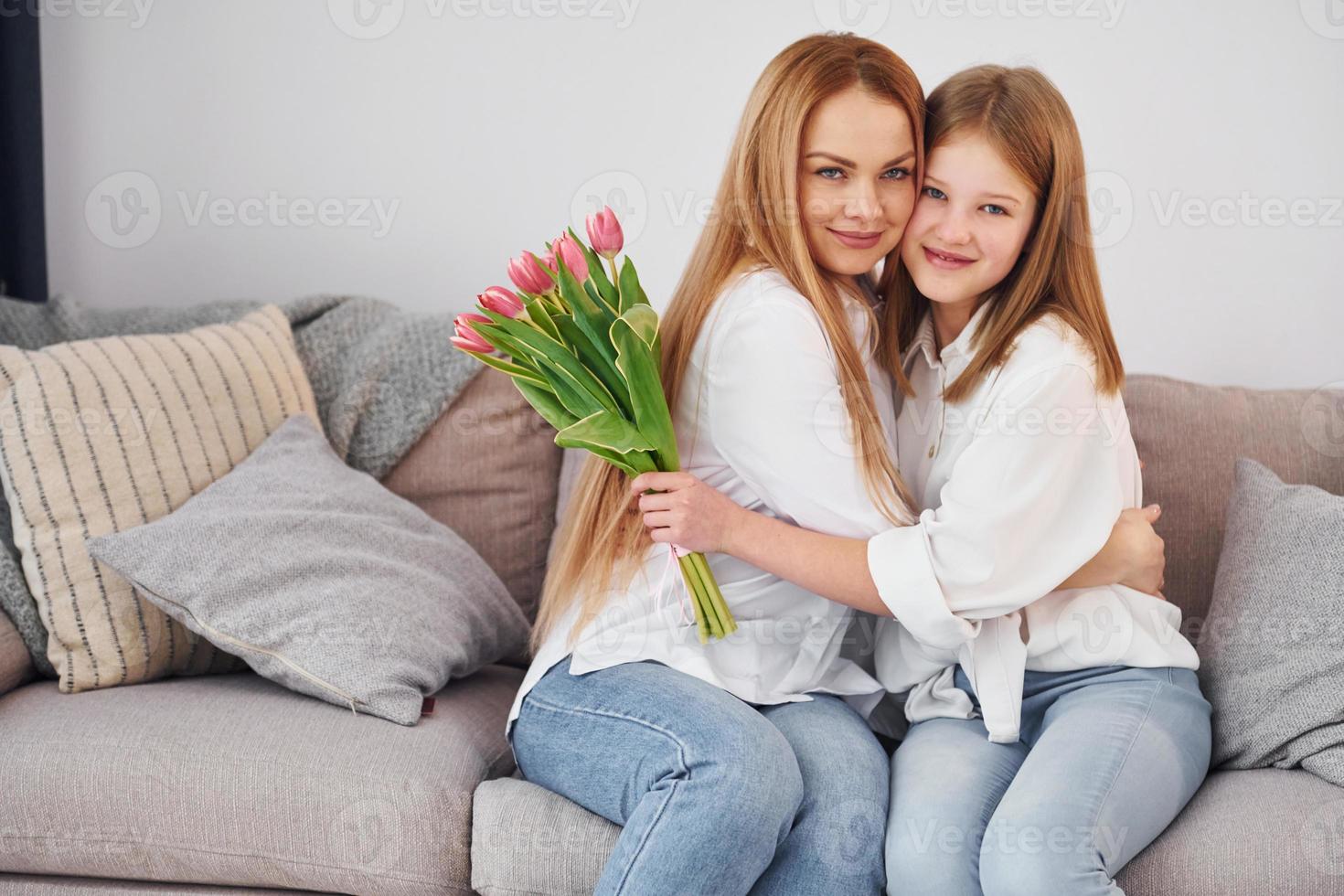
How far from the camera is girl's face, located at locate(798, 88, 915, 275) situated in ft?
4.66

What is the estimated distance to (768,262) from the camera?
1.45 metres

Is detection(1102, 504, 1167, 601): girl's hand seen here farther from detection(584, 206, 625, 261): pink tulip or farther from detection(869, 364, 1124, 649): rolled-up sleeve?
detection(584, 206, 625, 261): pink tulip

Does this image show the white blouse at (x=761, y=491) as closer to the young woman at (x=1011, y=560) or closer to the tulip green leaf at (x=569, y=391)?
the young woman at (x=1011, y=560)

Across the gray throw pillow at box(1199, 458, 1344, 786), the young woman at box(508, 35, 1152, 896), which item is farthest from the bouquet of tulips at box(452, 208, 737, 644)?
the gray throw pillow at box(1199, 458, 1344, 786)

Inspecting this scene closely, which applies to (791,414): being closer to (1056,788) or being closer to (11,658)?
(1056,788)

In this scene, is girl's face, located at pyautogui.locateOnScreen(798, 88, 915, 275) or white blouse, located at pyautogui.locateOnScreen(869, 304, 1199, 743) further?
girl's face, located at pyautogui.locateOnScreen(798, 88, 915, 275)

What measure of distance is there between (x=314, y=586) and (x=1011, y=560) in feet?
3.05

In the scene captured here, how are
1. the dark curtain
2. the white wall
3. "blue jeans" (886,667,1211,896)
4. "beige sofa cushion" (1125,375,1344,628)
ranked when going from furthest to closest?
the dark curtain < the white wall < "beige sofa cushion" (1125,375,1344,628) < "blue jeans" (886,667,1211,896)

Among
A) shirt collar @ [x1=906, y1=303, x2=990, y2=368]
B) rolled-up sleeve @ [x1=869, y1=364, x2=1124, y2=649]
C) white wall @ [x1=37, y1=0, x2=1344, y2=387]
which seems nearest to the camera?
rolled-up sleeve @ [x1=869, y1=364, x2=1124, y2=649]

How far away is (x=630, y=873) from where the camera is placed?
3.95ft

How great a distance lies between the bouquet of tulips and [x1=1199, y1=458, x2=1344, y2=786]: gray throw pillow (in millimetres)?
797

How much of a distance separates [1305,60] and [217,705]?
209cm

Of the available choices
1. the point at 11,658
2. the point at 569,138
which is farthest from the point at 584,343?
the point at 569,138

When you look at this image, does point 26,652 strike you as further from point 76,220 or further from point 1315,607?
point 1315,607
